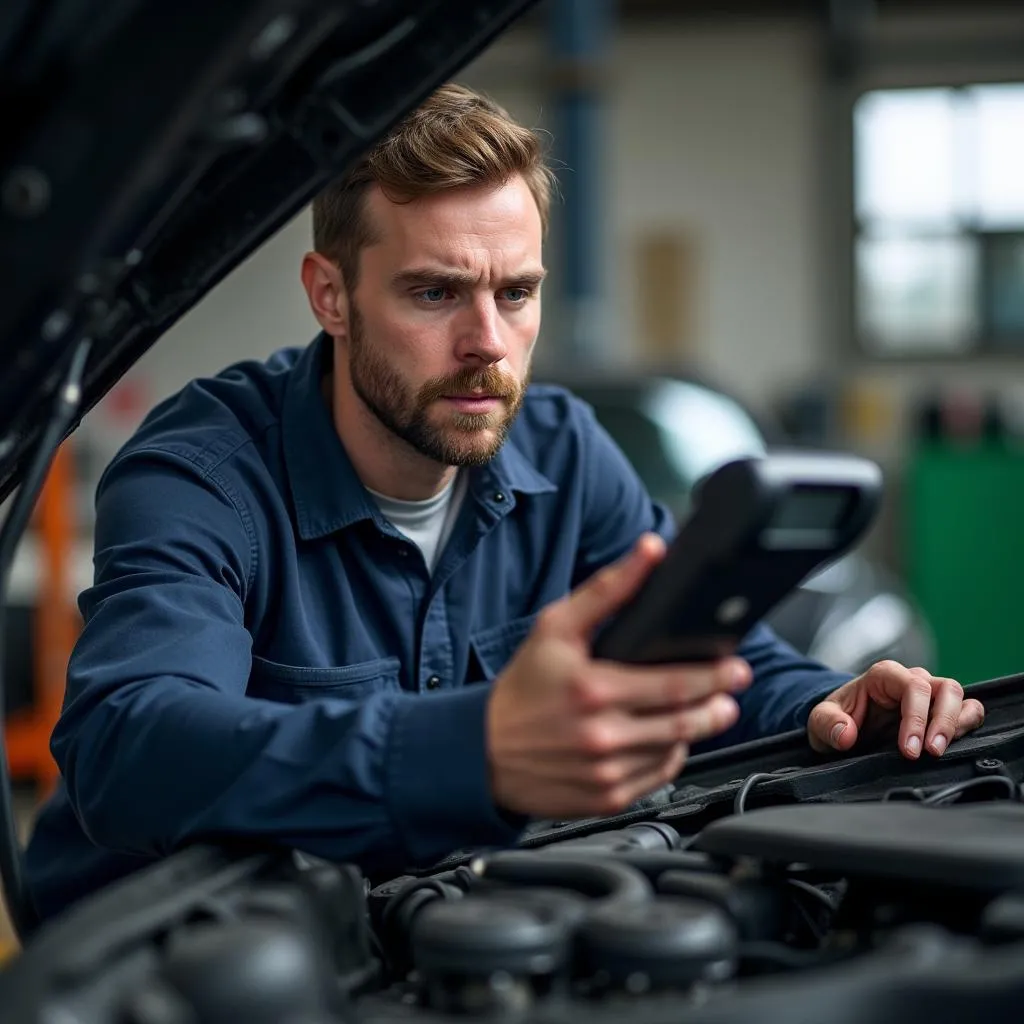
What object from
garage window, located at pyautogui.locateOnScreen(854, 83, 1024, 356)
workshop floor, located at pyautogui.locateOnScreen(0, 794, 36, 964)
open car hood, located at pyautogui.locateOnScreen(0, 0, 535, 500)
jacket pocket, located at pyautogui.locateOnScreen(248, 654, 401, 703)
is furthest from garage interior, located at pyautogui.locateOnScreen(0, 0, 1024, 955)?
open car hood, located at pyautogui.locateOnScreen(0, 0, 535, 500)

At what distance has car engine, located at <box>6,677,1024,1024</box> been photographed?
805 mm

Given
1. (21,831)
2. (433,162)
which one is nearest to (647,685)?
(433,162)

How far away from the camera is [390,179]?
60.6 inches

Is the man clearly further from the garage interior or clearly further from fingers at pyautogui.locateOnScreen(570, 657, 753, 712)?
the garage interior

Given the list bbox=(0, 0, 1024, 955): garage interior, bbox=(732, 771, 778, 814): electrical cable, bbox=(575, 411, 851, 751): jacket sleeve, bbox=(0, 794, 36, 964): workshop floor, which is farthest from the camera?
bbox=(0, 0, 1024, 955): garage interior

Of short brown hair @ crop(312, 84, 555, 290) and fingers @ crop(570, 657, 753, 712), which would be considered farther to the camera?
short brown hair @ crop(312, 84, 555, 290)

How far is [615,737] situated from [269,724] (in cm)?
26

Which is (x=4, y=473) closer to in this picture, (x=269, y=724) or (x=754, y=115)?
(x=269, y=724)

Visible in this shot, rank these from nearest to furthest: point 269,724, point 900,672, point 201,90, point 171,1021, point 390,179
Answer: point 171,1021 → point 201,90 → point 269,724 → point 900,672 → point 390,179

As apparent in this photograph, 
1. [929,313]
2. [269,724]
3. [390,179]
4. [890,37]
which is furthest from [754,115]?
[269,724]

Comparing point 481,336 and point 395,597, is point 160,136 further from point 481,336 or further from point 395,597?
point 395,597

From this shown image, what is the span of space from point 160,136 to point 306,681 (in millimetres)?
721

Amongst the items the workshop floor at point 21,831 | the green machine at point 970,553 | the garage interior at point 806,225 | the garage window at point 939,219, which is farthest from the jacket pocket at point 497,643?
the garage window at point 939,219

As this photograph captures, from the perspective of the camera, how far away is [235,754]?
3.43 feet
